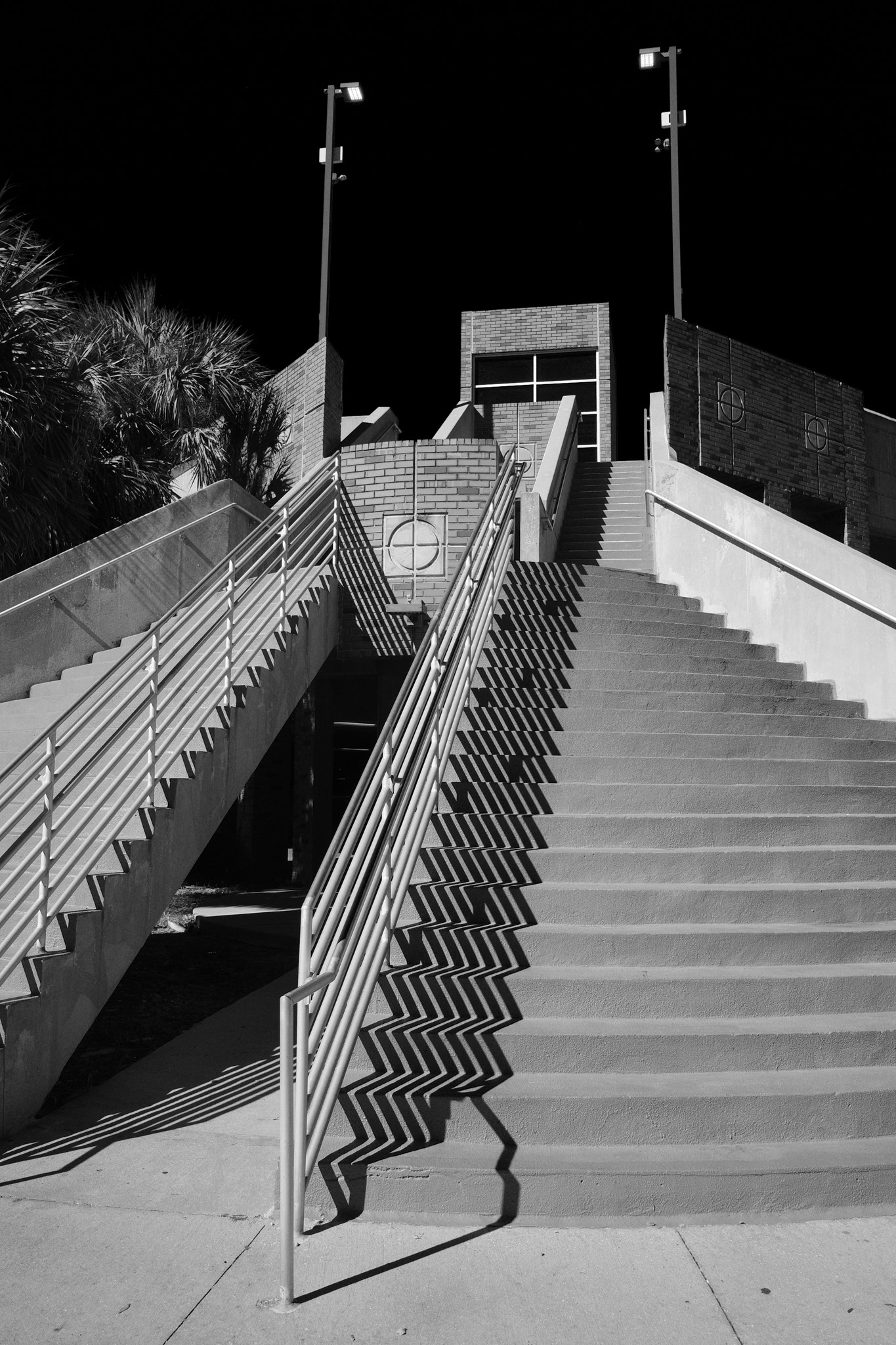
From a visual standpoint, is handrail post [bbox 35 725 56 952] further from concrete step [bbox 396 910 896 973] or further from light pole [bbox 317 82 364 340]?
light pole [bbox 317 82 364 340]

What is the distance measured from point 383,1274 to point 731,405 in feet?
45.6

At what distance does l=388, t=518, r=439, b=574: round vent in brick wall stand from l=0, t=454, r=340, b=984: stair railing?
1.69 meters

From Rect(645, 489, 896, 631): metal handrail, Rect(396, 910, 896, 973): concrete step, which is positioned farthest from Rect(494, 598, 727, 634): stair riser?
Rect(396, 910, 896, 973): concrete step

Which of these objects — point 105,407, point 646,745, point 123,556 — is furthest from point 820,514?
point 123,556

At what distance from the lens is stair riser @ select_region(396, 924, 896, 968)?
4.47 m

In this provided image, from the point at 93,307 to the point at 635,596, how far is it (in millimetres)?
10699

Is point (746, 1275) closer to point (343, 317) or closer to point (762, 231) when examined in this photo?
point (762, 231)

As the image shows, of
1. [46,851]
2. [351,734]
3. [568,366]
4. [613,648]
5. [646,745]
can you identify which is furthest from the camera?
[568,366]

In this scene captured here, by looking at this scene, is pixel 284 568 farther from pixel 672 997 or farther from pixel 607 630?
pixel 672 997

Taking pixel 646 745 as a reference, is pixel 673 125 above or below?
above

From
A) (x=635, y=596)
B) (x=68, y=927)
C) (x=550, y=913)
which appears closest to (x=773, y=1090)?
(x=550, y=913)

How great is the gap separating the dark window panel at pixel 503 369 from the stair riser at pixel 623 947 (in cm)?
1904

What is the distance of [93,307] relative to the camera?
14711 millimetres

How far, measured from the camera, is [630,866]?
5008mm
